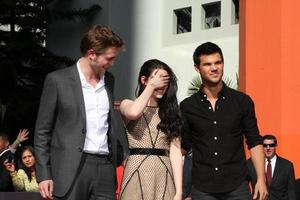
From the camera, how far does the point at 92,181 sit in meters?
5.16

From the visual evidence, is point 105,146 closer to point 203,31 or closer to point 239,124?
point 239,124

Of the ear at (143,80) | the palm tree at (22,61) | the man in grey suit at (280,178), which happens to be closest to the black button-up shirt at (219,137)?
the ear at (143,80)

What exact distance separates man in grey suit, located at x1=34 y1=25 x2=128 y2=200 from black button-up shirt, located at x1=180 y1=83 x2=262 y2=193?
2.31 feet

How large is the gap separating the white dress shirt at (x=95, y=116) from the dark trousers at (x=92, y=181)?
7cm

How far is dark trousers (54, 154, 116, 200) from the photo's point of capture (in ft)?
16.8

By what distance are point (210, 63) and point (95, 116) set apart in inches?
38.5

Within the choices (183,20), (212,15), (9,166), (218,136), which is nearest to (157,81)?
(218,136)

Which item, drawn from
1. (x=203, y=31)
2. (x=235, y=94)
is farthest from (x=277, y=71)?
(x=203, y=31)

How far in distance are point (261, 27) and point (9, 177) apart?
4187 mm

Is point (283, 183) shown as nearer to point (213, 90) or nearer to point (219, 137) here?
point (213, 90)

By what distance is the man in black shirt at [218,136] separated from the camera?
5.60m

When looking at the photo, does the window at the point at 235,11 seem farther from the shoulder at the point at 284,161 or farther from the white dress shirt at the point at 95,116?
the white dress shirt at the point at 95,116

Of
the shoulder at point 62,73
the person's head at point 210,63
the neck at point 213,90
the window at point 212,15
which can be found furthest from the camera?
the window at point 212,15

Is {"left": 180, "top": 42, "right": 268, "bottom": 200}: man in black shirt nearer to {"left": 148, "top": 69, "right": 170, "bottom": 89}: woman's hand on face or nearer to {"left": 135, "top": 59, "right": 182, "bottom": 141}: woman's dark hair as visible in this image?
{"left": 135, "top": 59, "right": 182, "bottom": 141}: woman's dark hair
